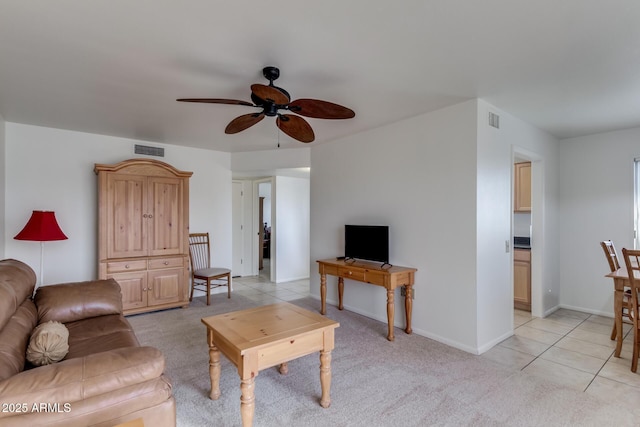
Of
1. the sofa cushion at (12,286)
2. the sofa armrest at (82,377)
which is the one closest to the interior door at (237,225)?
the sofa cushion at (12,286)

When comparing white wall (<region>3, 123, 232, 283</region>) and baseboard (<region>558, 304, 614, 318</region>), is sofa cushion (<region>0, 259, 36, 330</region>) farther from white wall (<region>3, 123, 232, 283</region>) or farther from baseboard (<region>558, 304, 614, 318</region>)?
baseboard (<region>558, 304, 614, 318</region>)

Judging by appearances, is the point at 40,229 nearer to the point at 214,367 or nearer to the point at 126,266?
the point at 126,266

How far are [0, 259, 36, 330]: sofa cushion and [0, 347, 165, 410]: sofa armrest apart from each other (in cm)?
68

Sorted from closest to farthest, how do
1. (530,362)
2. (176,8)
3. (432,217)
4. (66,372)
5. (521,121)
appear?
1. (66,372)
2. (176,8)
3. (530,362)
4. (432,217)
5. (521,121)

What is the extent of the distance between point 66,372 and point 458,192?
3178 millimetres

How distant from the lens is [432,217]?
3.44 m

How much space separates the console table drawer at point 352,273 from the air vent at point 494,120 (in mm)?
2061

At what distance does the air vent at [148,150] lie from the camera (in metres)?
4.75

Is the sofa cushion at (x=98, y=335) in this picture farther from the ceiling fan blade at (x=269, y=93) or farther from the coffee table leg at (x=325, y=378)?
the ceiling fan blade at (x=269, y=93)

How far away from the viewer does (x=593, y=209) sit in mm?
4355

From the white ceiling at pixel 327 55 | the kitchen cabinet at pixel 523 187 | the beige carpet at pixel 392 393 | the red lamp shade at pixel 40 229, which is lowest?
the beige carpet at pixel 392 393

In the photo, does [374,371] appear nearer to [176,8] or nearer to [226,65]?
[226,65]

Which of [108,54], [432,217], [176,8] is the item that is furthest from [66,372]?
[432,217]

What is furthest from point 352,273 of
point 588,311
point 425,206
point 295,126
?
point 588,311
